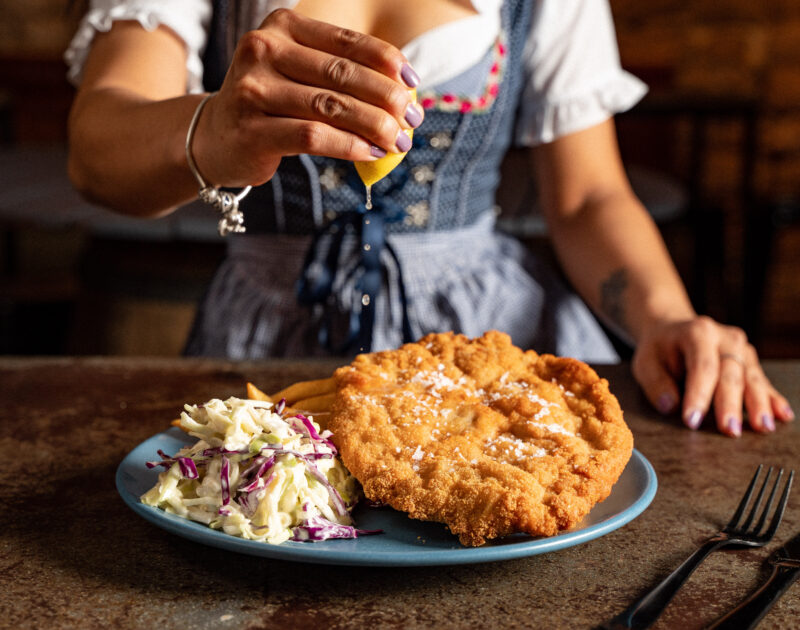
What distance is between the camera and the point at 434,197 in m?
1.48

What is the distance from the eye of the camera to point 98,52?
1350 mm

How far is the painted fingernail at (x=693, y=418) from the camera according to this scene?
1.03 metres

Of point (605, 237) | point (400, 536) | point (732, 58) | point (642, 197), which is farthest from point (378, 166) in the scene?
point (732, 58)

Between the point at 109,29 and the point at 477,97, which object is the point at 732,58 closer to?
the point at 477,97

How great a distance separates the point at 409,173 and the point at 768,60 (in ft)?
12.7

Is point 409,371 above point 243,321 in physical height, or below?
above

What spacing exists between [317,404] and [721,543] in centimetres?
37

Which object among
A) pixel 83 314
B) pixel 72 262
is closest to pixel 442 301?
pixel 83 314

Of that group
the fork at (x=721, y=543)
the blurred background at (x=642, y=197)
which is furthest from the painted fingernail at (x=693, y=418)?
the blurred background at (x=642, y=197)

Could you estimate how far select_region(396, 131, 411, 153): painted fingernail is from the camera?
2.56 feet

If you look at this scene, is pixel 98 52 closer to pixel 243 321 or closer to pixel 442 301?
pixel 243 321

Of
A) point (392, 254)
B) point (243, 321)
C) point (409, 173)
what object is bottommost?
point (243, 321)

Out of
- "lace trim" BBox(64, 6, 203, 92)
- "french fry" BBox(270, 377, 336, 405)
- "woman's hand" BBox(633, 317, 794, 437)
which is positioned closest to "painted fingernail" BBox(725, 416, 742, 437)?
"woman's hand" BBox(633, 317, 794, 437)

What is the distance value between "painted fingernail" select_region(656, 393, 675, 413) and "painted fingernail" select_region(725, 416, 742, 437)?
0.07 m
